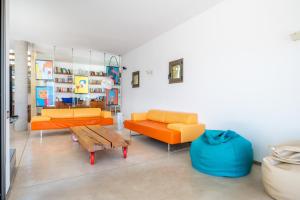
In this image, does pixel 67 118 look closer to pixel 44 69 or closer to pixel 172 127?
pixel 44 69

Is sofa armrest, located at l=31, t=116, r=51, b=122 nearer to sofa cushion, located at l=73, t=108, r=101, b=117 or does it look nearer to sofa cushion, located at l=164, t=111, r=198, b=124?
sofa cushion, located at l=73, t=108, r=101, b=117

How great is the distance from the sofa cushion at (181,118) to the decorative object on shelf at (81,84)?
5.53 metres

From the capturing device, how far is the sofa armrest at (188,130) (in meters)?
3.60

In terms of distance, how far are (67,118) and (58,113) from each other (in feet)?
1.34

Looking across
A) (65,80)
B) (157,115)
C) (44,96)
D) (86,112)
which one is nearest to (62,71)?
Result: (65,80)

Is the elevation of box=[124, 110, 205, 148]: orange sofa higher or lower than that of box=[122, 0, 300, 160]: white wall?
lower

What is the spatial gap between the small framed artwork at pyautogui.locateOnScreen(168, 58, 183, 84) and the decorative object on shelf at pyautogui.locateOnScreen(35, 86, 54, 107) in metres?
5.51

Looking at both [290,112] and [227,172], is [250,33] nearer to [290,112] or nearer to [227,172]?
[290,112]

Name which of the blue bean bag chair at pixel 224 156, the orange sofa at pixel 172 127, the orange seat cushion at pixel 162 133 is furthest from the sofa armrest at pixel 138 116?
the blue bean bag chair at pixel 224 156

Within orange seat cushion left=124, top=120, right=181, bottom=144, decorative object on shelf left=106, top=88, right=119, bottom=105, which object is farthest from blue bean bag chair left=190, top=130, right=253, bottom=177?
decorative object on shelf left=106, top=88, right=119, bottom=105

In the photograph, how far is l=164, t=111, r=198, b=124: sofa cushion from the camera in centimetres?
402

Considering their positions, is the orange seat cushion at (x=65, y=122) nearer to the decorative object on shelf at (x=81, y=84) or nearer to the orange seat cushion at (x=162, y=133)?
the orange seat cushion at (x=162, y=133)

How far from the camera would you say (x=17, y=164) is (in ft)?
9.48

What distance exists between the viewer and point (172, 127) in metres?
3.73
